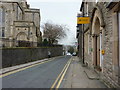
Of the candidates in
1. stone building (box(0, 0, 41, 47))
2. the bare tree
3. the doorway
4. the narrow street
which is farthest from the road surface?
the bare tree

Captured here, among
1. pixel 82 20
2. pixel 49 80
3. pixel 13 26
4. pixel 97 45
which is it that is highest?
pixel 13 26

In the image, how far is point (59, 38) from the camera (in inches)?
2185

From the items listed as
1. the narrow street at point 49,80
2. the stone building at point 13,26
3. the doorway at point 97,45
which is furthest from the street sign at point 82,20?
the stone building at point 13,26

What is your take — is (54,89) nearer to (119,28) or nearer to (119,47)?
(119,47)

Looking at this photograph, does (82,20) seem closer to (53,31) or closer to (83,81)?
(83,81)

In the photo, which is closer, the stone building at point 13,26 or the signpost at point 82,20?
the signpost at point 82,20

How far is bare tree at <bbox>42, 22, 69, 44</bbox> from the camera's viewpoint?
2087 inches

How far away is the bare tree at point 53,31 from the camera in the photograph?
53.0 metres

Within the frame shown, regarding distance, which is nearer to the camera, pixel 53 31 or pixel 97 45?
pixel 97 45

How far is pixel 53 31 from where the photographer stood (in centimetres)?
5288

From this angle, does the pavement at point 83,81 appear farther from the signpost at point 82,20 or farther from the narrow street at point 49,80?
the signpost at point 82,20

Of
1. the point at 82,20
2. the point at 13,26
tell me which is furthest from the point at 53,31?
the point at 82,20

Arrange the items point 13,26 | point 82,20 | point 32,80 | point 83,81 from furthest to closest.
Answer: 1. point 13,26
2. point 82,20
3. point 32,80
4. point 83,81

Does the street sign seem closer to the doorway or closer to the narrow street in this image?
the doorway
